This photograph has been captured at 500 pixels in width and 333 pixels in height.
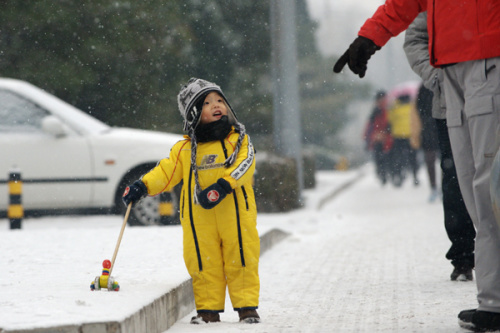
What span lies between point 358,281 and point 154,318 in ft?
6.98

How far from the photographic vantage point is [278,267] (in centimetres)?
677

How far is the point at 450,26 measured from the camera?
155 inches

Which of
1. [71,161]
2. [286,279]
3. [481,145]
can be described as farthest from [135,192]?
[71,161]

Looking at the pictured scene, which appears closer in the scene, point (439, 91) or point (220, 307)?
point (220, 307)

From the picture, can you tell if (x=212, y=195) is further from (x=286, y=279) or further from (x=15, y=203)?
(x=15, y=203)

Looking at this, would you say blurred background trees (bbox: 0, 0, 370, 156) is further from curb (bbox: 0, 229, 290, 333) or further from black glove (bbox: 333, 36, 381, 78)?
black glove (bbox: 333, 36, 381, 78)

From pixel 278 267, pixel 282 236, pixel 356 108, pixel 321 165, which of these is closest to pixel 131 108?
pixel 282 236

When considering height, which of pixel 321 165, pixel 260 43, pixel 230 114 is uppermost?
pixel 260 43

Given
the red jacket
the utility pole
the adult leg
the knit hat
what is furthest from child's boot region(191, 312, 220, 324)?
the utility pole

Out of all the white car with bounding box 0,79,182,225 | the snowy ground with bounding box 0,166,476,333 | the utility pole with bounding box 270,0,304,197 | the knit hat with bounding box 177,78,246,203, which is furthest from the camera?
the utility pole with bounding box 270,0,304,197

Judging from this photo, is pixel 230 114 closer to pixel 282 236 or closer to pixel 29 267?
pixel 29 267

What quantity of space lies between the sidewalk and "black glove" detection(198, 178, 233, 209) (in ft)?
1.66

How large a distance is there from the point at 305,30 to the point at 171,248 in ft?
84.0

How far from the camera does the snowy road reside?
171 inches
